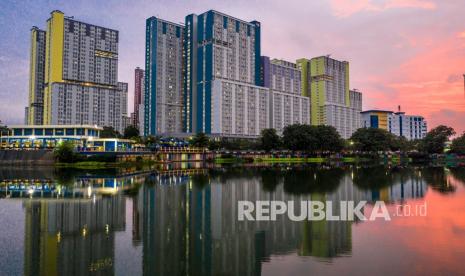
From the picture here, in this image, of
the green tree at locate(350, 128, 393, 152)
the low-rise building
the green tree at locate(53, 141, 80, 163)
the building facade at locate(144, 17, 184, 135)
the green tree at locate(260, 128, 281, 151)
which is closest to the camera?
the green tree at locate(53, 141, 80, 163)

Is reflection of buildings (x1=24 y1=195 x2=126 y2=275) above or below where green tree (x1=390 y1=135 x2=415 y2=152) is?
below

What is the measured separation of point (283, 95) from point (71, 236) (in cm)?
16615

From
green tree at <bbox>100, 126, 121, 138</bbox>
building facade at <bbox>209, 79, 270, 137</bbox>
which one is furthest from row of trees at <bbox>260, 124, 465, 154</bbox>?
green tree at <bbox>100, 126, 121, 138</bbox>

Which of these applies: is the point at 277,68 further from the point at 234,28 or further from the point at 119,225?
the point at 119,225

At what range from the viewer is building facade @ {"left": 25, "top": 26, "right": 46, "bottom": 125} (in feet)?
520

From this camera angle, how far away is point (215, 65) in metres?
150

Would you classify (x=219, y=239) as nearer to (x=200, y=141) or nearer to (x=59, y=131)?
(x=59, y=131)

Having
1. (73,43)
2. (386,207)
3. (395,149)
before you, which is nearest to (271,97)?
(395,149)

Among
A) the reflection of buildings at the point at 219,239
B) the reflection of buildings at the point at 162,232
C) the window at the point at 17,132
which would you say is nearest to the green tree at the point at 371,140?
the window at the point at 17,132

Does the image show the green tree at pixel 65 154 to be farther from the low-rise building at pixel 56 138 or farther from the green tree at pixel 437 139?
the green tree at pixel 437 139

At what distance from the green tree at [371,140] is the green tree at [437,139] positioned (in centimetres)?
1614

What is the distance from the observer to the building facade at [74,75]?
14175 centimetres

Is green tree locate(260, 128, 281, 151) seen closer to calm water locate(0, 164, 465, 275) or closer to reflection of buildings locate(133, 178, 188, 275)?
reflection of buildings locate(133, 178, 188, 275)

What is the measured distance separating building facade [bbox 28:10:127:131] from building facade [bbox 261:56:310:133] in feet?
223
